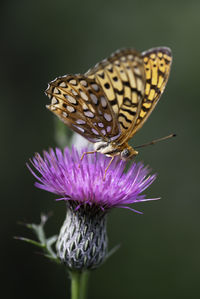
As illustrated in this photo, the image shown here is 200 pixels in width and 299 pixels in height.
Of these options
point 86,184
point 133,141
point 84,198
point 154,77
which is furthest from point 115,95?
point 133,141

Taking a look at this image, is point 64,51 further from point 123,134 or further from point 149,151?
point 123,134

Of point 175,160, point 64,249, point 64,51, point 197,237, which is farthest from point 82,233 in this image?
point 64,51

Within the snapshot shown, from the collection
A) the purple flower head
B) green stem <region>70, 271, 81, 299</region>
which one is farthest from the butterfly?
green stem <region>70, 271, 81, 299</region>

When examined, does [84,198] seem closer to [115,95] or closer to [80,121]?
[80,121]

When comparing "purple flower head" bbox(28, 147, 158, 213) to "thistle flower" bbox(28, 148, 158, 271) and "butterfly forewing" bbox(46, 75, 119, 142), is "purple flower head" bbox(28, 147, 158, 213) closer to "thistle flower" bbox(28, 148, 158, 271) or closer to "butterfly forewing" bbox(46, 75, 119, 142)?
"thistle flower" bbox(28, 148, 158, 271)

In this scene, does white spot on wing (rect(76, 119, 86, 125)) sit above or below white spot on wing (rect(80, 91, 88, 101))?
below

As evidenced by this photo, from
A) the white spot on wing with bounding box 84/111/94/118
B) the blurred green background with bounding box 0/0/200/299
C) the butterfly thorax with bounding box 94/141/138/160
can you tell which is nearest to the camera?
the white spot on wing with bounding box 84/111/94/118
